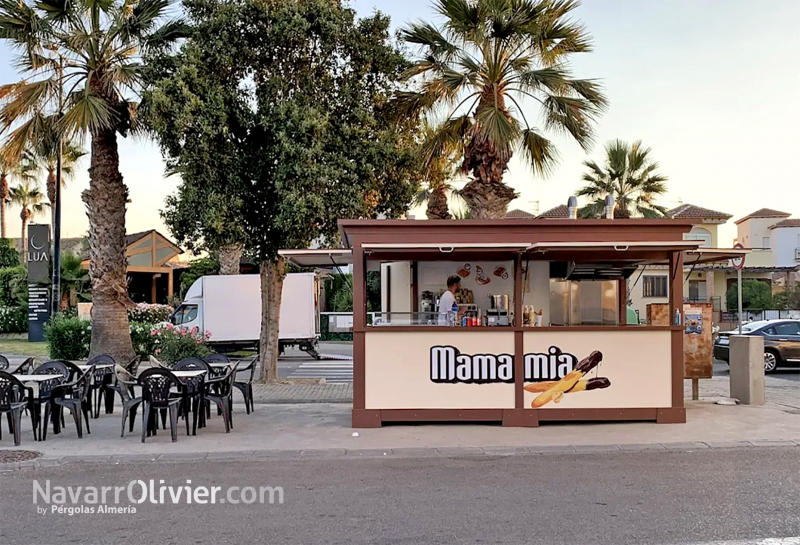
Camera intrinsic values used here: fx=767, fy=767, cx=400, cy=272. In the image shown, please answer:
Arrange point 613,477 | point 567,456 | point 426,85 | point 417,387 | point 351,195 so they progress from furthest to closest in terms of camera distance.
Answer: point 426,85 < point 351,195 < point 417,387 < point 567,456 < point 613,477

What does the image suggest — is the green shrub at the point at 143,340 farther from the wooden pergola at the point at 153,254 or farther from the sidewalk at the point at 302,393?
the wooden pergola at the point at 153,254

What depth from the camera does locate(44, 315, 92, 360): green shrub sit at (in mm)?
21422

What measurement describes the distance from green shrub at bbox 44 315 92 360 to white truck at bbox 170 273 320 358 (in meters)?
3.12

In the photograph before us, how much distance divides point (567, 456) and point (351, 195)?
7509 millimetres

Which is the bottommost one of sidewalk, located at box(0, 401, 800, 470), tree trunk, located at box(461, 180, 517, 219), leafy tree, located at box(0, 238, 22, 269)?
sidewalk, located at box(0, 401, 800, 470)

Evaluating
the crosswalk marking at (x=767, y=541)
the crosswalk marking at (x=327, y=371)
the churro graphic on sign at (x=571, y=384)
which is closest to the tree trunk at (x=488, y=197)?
the crosswalk marking at (x=327, y=371)

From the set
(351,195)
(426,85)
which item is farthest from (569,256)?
(426,85)

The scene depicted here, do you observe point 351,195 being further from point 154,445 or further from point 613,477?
point 613,477

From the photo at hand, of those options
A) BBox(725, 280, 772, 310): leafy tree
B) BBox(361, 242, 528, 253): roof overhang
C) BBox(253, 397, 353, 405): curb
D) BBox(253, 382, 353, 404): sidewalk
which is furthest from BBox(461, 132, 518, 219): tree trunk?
BBox(725, 280, 772, 310): leafy tree

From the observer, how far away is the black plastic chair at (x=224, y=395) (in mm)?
10797

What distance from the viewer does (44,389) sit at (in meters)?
10.9

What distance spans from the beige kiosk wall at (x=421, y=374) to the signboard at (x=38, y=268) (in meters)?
21.5

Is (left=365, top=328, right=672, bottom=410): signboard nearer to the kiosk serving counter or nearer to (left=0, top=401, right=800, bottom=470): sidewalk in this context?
the kiosk serving counter

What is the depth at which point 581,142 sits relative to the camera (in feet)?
50.5
